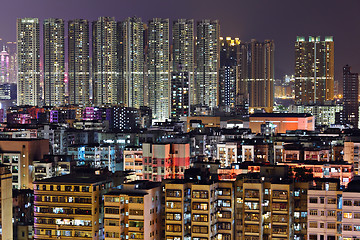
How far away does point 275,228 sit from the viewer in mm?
16625

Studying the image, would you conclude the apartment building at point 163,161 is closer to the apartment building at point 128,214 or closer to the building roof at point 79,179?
the building roof at point 79,179

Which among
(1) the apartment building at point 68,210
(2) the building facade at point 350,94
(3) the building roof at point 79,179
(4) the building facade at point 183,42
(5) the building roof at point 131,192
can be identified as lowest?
(1) the apartment building at point 68,210

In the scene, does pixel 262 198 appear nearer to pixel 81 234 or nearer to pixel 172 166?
pixel 81 234

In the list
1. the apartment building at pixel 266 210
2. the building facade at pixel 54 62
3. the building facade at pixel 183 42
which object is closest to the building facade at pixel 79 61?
the building facade at pixel 54 62

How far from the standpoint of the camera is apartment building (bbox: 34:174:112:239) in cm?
1686

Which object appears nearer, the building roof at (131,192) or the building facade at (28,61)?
the building roof at (131,192)

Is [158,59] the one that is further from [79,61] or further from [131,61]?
[79,61]

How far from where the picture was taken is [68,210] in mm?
16969

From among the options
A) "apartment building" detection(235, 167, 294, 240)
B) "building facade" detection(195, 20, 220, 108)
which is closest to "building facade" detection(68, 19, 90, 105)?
"building facade" detection(195, 20, 220, 108)

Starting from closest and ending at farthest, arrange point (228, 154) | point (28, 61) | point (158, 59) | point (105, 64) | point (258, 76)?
point (228, 154) < point (28, 61) < point (105, 64) < point (158, 59) < point (258, 76)

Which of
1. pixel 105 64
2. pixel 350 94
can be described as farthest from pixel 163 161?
pixel 350 94

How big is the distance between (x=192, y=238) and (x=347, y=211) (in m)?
3.43

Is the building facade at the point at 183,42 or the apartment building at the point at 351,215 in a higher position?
the building facade at the point at 183,42

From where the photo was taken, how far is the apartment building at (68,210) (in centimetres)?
1686
